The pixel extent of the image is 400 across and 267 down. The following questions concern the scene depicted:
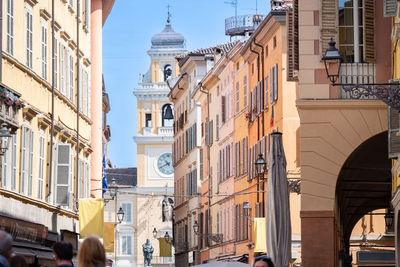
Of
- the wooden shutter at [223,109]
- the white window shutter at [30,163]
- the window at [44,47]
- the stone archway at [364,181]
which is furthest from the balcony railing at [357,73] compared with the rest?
the wooden shutter at [223,109]

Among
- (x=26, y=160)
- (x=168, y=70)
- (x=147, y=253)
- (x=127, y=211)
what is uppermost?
(x=168, y=70)

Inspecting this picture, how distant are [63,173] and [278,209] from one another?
8.98 metres

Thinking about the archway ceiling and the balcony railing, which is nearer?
the balcony railing

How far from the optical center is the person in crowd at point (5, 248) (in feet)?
34.2

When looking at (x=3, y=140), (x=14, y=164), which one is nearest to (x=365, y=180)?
(x=14, y=164)

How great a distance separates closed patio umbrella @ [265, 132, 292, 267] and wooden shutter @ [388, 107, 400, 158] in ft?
9.00

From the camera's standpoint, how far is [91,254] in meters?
10.2

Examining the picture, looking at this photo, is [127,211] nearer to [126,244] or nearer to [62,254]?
[126,244]

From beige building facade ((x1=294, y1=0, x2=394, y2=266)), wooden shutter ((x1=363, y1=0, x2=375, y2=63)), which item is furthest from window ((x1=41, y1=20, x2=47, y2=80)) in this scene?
wooden shutter ((x1=363, y1=0, x2=375, y2=63))

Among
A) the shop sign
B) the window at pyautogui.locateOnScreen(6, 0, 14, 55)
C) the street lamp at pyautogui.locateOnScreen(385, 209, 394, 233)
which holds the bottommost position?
the shop sign

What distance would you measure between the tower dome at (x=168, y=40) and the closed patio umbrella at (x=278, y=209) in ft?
319

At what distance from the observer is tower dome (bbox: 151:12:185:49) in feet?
399

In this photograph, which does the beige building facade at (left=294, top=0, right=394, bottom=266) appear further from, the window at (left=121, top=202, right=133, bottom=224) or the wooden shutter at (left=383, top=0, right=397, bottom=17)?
the window at (left=121, top=202, right=133, bottom=224)

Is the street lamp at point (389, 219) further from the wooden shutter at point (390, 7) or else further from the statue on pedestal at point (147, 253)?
the statue on pedestal at point (147, 253)
